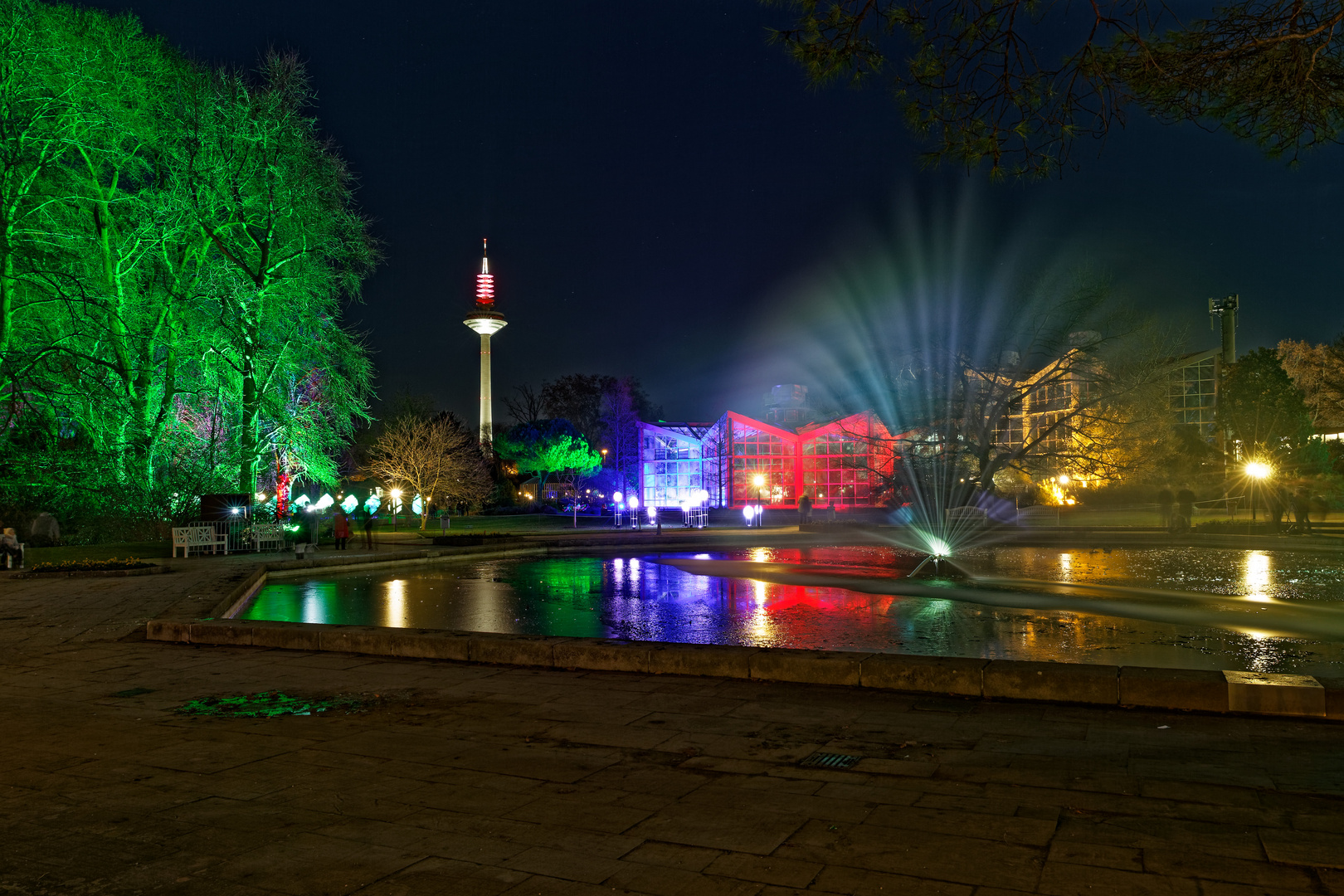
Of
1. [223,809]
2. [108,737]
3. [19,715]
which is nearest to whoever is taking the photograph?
[223,809]

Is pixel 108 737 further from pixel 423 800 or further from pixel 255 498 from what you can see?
pixel 255 498

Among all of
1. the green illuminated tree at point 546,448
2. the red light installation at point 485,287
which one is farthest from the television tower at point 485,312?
the green illuminated tree at point 546,448

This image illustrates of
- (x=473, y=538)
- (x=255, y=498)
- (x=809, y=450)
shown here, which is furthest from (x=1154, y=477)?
(x=255, y=498)

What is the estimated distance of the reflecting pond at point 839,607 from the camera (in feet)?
31.2

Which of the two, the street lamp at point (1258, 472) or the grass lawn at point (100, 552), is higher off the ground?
the street lamp at point (1258, 472)

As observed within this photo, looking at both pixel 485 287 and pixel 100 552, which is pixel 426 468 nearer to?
pixel 100 552

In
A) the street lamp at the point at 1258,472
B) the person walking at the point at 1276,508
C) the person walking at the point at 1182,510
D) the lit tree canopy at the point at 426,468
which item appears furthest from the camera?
the lit tree canopy at the point at 426,468

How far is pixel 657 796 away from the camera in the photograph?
4.37m

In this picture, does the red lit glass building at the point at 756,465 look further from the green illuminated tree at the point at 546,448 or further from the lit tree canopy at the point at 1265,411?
the lit tree canopy at the point at 1265,411

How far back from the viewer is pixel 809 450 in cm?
5406

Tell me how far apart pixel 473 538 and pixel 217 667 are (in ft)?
57.7

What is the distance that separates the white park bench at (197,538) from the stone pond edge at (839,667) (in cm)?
1267

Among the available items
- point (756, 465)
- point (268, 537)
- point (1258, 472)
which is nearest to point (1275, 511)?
point (1258, 472)

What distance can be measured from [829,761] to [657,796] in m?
1.08
